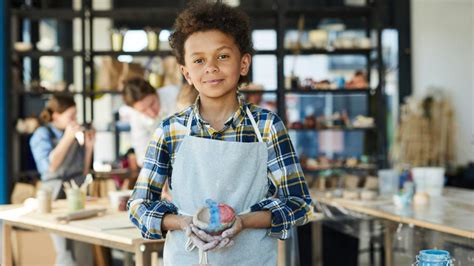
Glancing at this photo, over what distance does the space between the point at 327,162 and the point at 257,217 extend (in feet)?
20.4

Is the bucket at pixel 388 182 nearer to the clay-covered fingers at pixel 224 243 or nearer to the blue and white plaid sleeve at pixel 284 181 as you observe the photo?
the blue and white plaid sleeve at pixel 284 181

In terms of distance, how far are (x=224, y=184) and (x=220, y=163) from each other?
6 centimetres

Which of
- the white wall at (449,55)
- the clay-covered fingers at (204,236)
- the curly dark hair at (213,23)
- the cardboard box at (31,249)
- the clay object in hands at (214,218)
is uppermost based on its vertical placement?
the white wall at (449,55)

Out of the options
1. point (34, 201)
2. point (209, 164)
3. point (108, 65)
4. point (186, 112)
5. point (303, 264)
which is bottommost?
point (303, 264)

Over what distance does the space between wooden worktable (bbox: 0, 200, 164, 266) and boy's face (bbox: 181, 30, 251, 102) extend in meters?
Answer: 1.40

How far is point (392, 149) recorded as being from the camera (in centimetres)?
1100

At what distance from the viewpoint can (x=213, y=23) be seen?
6.57ft

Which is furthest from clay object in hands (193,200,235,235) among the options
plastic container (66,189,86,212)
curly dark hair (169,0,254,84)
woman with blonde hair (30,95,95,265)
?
woman with blonde hair (30,95,95,265)

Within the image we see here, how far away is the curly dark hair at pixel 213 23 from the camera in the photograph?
201cm

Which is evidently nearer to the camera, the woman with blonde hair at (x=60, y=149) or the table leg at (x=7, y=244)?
the table leg at (x=7, y=244)

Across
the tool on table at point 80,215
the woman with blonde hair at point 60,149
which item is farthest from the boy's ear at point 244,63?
the woman with blonde hair at point 60,149

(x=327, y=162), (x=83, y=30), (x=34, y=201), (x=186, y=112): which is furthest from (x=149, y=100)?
(x=186, y=112)

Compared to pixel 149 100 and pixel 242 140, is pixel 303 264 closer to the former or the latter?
pixel 149 100

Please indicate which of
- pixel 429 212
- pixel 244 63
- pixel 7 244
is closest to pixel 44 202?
pixel 7 244
